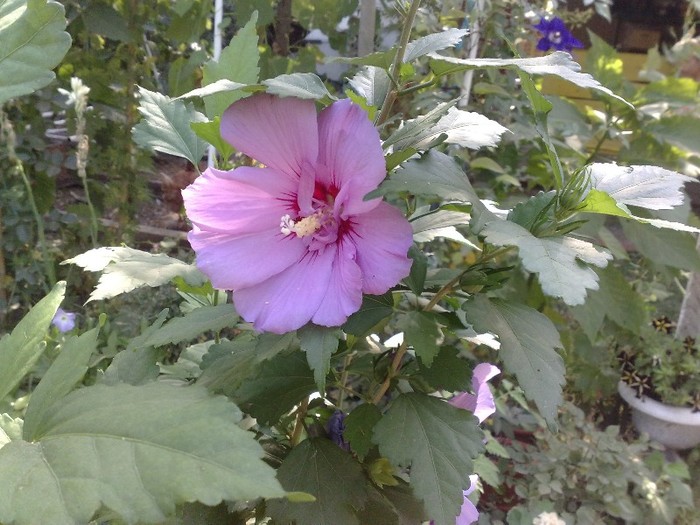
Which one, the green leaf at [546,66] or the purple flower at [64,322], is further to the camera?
the purple flower at [64,322]

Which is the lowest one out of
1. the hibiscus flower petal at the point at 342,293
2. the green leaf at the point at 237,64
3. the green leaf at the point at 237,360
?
the green leaf at the point at 237,360

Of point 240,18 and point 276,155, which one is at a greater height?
point 276,155

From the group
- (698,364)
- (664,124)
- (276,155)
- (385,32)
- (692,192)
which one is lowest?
(692,192)

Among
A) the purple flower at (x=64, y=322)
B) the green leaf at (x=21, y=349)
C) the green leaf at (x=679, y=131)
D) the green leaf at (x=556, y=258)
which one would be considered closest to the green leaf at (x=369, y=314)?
the green leaf at (x=556, y=258)

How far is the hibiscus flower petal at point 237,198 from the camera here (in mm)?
526

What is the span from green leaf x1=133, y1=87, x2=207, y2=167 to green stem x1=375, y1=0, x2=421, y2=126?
A: 200 mm

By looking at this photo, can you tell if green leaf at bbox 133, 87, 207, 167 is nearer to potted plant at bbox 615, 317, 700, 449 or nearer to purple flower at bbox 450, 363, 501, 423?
purple flower at bbox 450, 363, 501, 423

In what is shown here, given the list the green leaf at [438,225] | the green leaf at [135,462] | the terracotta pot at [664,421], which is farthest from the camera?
the terracotta pot at [664,421]

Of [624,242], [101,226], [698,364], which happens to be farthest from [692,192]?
[101,226]

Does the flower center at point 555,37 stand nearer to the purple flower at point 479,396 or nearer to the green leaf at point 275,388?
the purple flower at point 479,396

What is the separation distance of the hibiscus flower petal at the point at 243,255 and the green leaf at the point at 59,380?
0.10 meters

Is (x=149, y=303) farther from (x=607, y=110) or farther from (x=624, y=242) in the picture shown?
(x=624, y=242)

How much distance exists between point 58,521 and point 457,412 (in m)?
0.35

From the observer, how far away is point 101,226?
1938 millimetres
